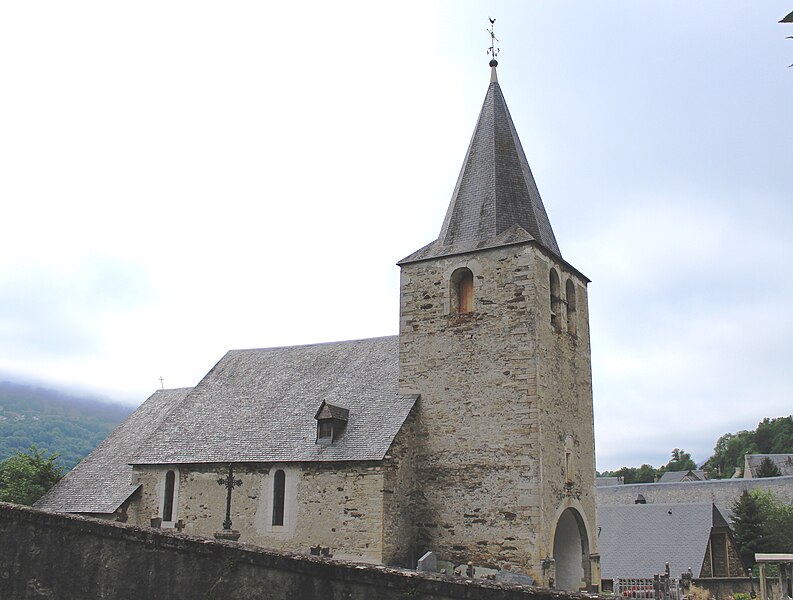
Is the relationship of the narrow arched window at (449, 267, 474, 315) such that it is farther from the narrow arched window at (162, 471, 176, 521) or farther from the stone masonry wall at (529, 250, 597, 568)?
the narrow arched window at (162, 471, 176, 521)

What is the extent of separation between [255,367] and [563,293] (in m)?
11.1

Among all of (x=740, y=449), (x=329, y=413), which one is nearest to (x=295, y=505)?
(x=329, y=413)

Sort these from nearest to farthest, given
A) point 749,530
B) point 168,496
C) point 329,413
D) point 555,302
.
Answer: point 329,413, point 555,302, point 168,496, point 749,530

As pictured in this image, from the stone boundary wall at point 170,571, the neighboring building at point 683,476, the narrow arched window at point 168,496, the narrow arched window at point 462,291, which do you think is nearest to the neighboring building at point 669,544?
the narrow arched window at point 462,291

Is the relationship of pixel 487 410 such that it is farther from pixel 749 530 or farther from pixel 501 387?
pixel 749 530

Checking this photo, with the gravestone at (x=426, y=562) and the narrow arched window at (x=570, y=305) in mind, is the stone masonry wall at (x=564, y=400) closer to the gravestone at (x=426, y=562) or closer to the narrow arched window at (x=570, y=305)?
the narrow arched window at (x=570, y=305)

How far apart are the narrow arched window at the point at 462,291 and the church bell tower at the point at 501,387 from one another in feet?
0.13

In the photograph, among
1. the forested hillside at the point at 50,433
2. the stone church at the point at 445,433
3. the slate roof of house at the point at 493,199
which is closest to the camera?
the stone church at the point at 445,433

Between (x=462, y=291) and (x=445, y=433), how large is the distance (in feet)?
13.5

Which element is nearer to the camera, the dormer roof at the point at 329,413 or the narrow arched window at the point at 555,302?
the dormer roof at the point at 329,413

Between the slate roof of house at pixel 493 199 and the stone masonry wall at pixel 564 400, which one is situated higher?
the slate roof of house at pixel 493 199

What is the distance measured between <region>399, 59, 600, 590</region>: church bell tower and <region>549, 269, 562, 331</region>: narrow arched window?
36mm

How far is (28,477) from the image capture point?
28.9 m

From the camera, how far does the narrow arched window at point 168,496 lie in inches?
914
